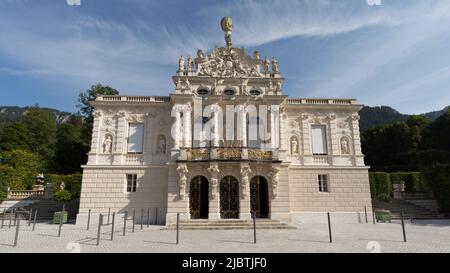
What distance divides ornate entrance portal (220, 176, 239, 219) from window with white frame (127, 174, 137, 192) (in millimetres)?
7501

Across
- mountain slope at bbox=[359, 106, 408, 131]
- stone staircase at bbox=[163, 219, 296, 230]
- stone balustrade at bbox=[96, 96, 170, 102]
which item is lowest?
stone staircase at bbox=[163, 219, 296, 230]

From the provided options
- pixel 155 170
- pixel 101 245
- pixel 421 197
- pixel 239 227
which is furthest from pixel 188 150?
pixel 421 197

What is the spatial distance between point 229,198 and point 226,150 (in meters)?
3.81

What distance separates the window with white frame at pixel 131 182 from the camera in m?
24.6

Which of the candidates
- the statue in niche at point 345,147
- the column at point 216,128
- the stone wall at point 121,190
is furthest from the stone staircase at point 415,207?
the stone wall at point 121,190

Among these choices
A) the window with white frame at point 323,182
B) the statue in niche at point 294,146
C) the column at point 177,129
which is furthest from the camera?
the statue in niche at point 294,146

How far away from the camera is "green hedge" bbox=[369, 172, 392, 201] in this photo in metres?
30.8

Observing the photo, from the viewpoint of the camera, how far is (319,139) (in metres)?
26.5

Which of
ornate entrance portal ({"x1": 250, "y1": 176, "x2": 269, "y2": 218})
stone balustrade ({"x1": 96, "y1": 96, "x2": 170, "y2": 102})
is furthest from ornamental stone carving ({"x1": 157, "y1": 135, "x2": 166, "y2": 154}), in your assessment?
ornate entrance portal ({"x1": 250, "y1": 176, "x2": 269, "y2": 218})

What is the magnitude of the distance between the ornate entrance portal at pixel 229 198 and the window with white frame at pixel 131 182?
24.6ft

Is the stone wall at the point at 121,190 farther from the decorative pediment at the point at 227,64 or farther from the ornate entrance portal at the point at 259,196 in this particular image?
the decorative pediment at the point at 227,64

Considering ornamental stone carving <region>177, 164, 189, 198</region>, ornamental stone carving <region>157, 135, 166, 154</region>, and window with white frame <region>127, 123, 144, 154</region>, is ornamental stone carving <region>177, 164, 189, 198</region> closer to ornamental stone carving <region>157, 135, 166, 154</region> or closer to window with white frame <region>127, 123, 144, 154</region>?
ornamental stone carving <region>157, 135, 166, 154</region>
